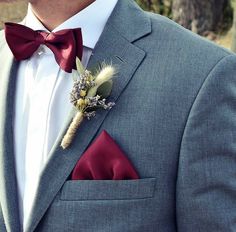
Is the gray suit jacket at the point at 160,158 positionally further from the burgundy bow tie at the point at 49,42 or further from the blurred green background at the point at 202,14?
the blurred green background at the point at 202,14

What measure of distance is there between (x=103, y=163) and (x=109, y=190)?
0.22 feet

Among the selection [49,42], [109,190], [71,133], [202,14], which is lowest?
[202,14]

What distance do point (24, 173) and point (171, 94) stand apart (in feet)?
1.39

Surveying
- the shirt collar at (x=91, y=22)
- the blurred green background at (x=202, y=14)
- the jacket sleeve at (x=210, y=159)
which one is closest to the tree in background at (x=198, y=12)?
the blurred green background at (x=202, y=14)

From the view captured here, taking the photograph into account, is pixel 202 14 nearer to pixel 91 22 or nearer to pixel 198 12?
pixel 198 12

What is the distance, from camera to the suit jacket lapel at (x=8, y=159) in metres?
1.63

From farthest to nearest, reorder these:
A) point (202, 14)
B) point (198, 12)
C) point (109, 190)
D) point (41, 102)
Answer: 1. point (202, 14)
2. point (198, 12)
3. point (41, 102)
4. point (109, 190)

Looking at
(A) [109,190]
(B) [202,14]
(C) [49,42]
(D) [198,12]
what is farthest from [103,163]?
(B) [202,14]

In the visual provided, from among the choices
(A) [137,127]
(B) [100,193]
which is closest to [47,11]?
(A) [137,127]

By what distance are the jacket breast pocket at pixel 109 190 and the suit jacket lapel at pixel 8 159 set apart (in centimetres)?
15

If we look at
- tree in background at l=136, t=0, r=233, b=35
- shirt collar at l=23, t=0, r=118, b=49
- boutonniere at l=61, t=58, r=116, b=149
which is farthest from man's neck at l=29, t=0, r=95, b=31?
tree in background at l=136, t=0, r=233, b=35

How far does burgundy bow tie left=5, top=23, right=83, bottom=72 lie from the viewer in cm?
166

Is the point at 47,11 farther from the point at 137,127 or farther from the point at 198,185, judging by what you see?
the point at 198,185

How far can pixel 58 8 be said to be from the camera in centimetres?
170
